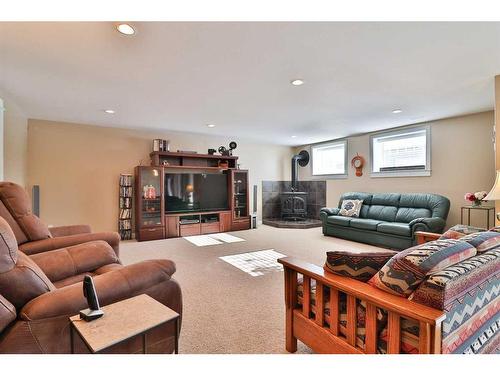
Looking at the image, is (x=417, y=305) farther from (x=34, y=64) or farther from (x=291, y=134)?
(x=291, y=134)

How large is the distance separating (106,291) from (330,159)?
633 centimetres

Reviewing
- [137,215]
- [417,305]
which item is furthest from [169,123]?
[417,305]

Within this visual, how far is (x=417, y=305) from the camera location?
1.03 m

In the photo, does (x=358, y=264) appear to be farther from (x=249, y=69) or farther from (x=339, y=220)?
(x=339, y=220)

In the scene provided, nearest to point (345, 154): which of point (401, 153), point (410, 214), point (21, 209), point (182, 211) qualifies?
point (401, 153)

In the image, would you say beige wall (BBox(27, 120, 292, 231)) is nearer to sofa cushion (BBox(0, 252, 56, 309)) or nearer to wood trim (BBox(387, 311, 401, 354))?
sofa cushion (BBox(0, 252, 56, 309))

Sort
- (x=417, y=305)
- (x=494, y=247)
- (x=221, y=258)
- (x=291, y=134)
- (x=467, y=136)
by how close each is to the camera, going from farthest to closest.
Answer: (x=291, y=134) < (x=467, y=136) < (x=221, y=258) < (x=494, y=247) < (x=417, y=305)

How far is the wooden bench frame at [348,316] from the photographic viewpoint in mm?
967

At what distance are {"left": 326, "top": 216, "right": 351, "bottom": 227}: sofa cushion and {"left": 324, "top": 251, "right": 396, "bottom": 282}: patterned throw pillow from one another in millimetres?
3749

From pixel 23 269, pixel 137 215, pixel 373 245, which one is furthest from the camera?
pixel 137 215

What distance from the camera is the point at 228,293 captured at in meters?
2.57

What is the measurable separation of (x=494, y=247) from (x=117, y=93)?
378 cm

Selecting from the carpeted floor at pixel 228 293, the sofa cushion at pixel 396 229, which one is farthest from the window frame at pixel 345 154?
the sofa cushion at pixel 396 229

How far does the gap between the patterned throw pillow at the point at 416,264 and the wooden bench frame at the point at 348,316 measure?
0.05m
